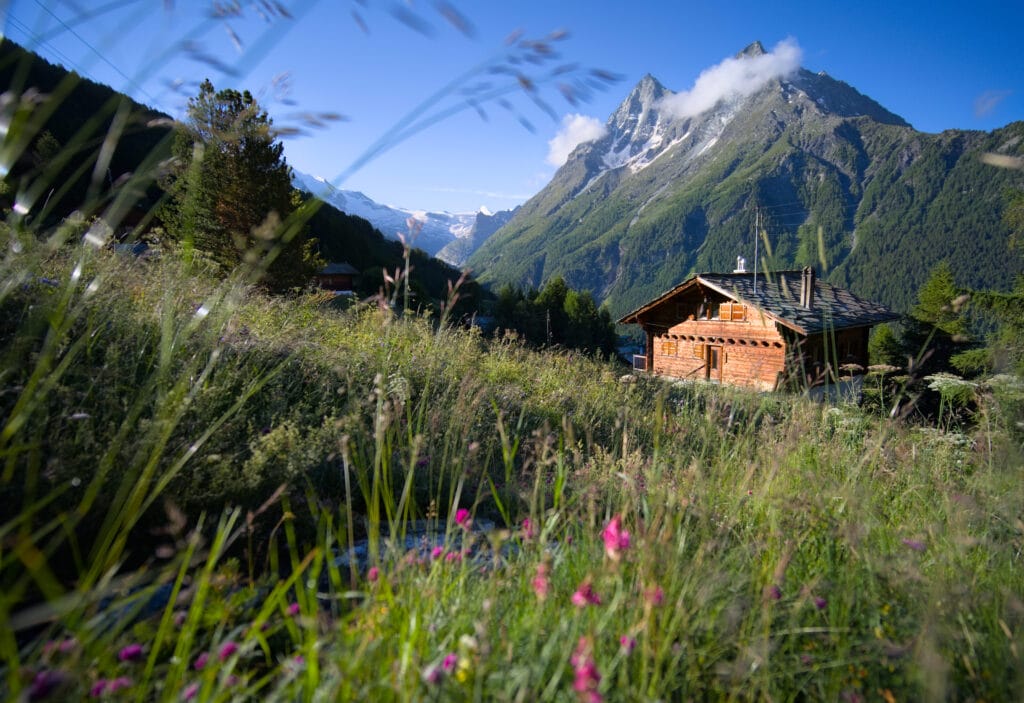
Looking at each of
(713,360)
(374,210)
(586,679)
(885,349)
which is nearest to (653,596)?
(586,679)

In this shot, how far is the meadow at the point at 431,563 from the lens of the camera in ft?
3.10

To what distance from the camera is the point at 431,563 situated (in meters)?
1.50

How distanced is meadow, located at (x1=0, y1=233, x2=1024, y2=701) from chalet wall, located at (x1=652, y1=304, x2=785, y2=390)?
16.5 meters

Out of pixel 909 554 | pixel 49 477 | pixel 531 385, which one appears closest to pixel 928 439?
pixel 909 554

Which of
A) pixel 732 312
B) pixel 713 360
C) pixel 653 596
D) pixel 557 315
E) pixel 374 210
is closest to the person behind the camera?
pixel 653 596

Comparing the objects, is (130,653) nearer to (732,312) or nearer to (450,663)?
(450,663)

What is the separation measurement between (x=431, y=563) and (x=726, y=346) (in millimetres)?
21607

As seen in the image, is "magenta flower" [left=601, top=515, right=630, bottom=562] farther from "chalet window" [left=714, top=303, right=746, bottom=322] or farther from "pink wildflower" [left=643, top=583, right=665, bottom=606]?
"chalet window" [left=714, top=303, right=746, bottom=322]

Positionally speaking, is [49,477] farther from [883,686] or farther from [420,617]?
[883,686]

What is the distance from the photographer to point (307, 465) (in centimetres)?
225

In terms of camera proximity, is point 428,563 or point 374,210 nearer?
point 428,563

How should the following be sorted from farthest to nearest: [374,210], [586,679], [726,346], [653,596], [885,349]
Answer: [885,349], [726,346], [374,210], [653,596], [586,679]

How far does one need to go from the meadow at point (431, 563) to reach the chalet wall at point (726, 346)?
649 inches

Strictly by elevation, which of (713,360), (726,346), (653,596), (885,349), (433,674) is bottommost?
(433,674)
